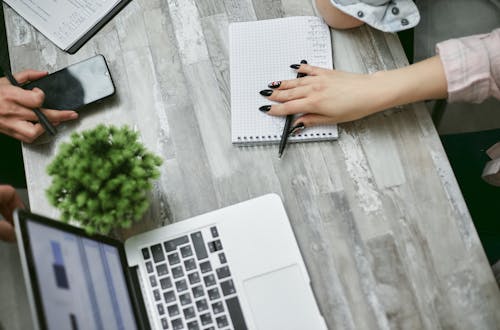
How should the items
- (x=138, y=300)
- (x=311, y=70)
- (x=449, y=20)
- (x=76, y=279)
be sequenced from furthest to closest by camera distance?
(x=449, y=20) → (x=311, y=70) → (x=138, y=300) → (x=76, y=279)

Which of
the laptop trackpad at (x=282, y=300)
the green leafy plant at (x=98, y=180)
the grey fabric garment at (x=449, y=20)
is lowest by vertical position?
the laptop trackpad at (x=282, y=300)

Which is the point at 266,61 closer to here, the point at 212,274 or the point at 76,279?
Result: the point at 212,274

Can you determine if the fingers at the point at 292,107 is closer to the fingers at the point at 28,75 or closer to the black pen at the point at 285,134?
the black pen at the point at 285,134

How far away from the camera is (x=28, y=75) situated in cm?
88

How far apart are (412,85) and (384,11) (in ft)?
0.51

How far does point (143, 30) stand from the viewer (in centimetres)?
93

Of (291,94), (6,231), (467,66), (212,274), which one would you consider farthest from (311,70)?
(6,231)

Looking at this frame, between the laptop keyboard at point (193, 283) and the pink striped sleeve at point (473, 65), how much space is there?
1.74ft

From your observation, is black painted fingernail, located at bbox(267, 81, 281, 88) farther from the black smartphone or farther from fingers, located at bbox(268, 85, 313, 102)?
the black smartphone

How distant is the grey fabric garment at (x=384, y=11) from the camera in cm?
82

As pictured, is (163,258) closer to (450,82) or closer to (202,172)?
(202,172)

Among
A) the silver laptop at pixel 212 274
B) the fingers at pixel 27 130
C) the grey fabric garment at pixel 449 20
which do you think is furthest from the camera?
the grey fabric garment at pixel 449 20

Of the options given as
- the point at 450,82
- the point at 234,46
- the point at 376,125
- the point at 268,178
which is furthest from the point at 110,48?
the point at 450,82

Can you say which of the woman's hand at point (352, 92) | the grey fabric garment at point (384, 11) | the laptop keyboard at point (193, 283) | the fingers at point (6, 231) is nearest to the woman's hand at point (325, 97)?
the woman's hand at point (352, 92)
